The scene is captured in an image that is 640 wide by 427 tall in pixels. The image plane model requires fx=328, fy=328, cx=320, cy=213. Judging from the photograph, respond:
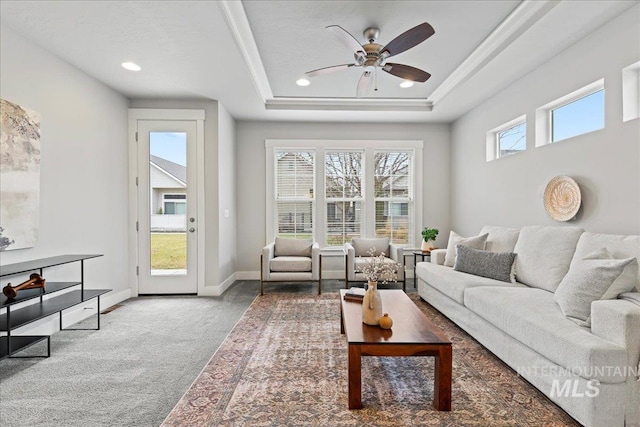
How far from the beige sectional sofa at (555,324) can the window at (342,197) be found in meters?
2.22

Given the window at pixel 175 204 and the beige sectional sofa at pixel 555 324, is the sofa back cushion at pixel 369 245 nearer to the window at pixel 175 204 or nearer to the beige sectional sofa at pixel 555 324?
the beige sectional sofa at pixel 555 324

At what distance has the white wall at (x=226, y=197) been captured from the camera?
185 inches

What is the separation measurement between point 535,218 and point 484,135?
62.8 inches

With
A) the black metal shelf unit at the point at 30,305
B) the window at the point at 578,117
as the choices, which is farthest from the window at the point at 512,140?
the black metal shelf unit at the point at 30,305

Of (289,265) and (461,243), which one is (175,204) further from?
(461,243)

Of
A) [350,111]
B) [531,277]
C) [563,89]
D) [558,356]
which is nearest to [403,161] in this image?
[350,111]

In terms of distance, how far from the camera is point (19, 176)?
2805 mm

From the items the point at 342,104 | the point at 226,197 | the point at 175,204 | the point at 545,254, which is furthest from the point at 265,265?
the point at 545,254

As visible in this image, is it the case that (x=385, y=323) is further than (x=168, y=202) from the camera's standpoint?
No

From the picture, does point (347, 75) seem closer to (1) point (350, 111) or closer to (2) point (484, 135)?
(1) point (350, 111)

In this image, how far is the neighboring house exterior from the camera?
15.0 feet

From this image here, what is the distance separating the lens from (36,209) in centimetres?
296

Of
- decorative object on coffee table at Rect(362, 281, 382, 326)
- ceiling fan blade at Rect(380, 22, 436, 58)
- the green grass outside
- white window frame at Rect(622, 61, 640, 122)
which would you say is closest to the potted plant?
white window frame at Rect(622, 61, 640, 122)
